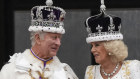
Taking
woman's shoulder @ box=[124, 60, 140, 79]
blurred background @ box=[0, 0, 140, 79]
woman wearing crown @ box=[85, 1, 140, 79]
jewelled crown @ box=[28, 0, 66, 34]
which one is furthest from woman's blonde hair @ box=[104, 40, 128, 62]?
blurred background @ box=[0, 0, 140, 79]

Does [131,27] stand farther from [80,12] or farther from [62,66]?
[62,66]

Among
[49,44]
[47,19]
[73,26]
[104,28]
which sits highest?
[47,19]

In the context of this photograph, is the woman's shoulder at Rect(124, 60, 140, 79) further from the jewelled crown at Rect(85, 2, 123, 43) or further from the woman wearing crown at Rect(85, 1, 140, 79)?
the jewelled crown at Rect(85, 2, 123, 43)

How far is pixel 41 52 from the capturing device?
5.22 m

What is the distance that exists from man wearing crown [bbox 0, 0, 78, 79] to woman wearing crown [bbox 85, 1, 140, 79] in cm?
38

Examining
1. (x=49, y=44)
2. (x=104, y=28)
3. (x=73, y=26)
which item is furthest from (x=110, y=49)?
(x=73, y=26)

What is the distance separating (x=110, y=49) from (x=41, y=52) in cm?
76

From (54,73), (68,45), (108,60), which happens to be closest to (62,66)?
(54,73)

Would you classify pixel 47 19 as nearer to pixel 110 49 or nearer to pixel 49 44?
pixel 49 44

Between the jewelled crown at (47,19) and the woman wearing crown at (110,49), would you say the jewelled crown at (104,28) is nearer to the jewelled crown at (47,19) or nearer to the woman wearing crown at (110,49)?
the woman wearing crown at (110,49)

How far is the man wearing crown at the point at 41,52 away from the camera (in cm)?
514

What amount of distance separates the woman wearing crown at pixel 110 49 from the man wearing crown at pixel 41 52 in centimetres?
38

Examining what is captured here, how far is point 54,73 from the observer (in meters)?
5.26

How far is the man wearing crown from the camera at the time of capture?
16.9 ft
